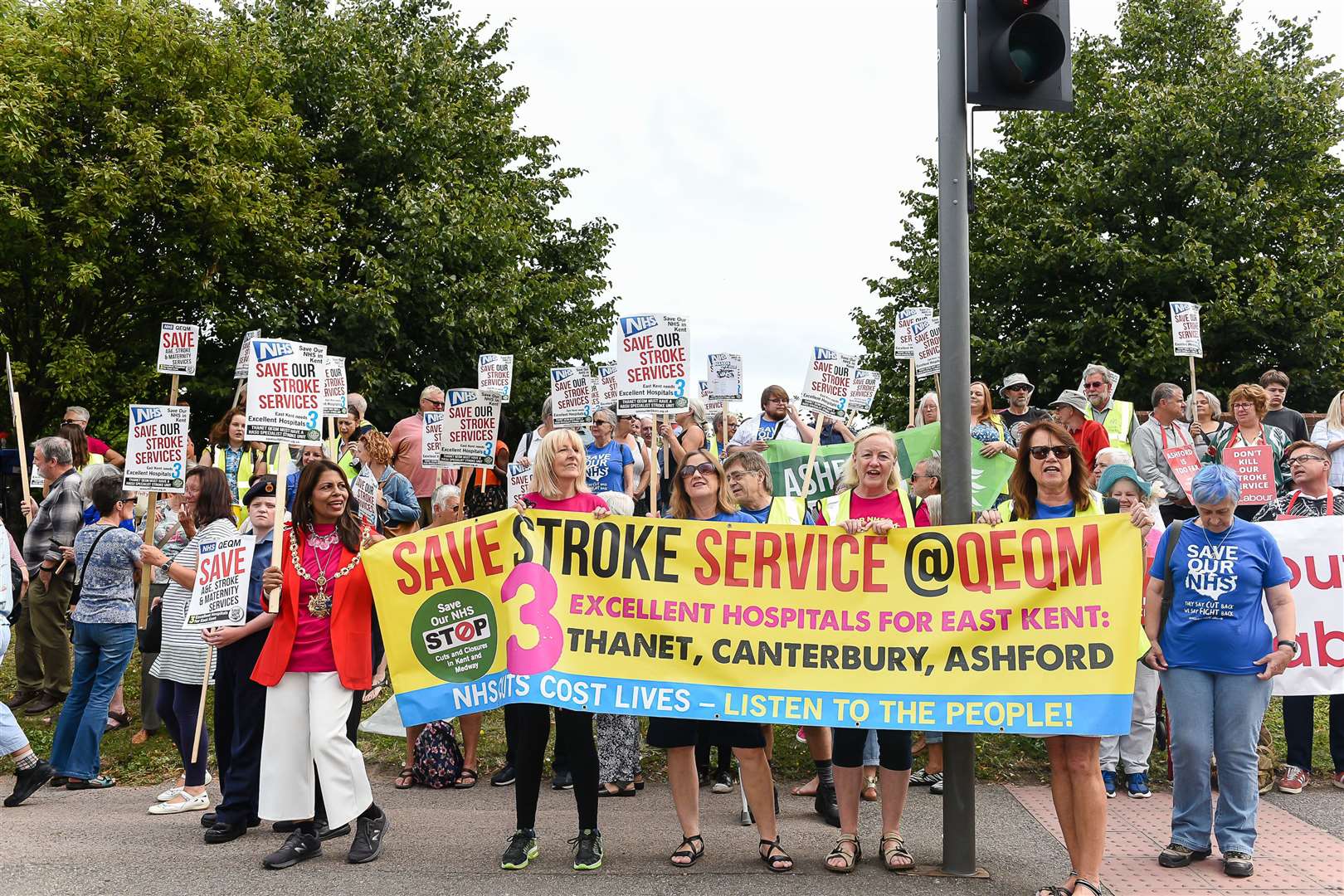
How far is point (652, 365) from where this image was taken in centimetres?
829

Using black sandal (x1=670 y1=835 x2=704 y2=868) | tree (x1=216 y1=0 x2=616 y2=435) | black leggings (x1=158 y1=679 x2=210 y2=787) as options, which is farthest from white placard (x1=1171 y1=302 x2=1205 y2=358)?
tree (x1=216 y1=0 x2=616 y2=435)

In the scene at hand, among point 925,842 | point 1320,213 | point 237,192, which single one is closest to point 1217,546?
point 925,842

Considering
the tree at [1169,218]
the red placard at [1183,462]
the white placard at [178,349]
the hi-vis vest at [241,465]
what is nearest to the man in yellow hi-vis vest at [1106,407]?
the red placard at [1183,462]

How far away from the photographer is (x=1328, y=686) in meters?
6.80

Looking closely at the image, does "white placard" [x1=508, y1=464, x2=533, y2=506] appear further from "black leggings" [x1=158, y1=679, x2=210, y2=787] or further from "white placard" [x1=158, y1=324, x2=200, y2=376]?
"white placard" [x1=158, y1=324, x2=200, y2=376]

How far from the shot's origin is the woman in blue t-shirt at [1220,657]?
5.62 metres

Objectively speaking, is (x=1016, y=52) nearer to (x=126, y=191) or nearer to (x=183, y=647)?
(x=183, y=647)

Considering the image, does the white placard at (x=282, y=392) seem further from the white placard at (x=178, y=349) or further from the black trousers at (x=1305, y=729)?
the black trousers at (x=1305, y=729)

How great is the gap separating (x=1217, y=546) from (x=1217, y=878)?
1.62m

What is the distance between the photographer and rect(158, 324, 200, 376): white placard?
38.5 feet

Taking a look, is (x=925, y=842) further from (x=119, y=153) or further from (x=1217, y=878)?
(x=119, y=153)

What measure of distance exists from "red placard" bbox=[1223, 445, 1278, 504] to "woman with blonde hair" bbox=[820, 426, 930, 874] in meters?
4.17

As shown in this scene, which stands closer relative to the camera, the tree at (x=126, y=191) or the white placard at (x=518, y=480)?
the white placard at (x=518, y=480)

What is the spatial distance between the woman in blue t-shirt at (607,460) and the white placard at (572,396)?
14cm
